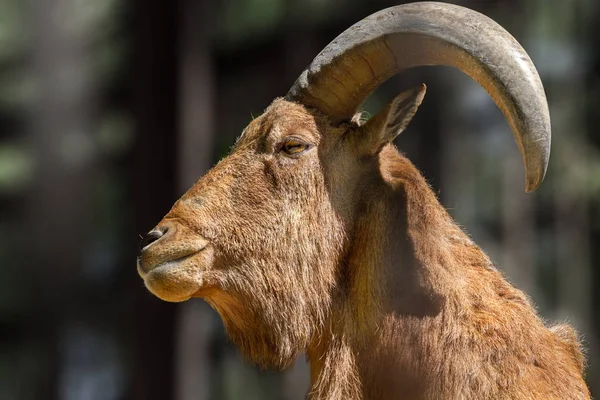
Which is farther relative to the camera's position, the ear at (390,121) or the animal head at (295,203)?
→ the ear at (390,121)

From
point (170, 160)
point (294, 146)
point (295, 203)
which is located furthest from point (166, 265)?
point (170, 160)

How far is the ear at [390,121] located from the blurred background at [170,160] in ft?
29.1

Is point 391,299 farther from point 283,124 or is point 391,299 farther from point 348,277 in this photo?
point 283,124

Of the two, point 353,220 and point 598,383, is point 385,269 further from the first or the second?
point 598,383

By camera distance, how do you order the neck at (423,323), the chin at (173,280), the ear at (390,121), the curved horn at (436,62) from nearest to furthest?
the curved horn at (436,62), the neck at (423,323), the chin at (173,280), the ear at (390,121)

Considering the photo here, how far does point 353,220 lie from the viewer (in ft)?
17.6

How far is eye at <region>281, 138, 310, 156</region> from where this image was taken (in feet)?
17.9

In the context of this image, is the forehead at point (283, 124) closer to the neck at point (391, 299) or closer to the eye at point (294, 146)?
the eye at point (294, 146)

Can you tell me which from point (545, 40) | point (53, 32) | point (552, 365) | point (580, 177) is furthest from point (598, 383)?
point (552, 365)

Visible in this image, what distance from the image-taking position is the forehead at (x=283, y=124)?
5465 mm

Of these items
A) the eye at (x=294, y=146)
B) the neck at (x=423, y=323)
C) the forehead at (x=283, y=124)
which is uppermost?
the forehead at (x=283, y=124)

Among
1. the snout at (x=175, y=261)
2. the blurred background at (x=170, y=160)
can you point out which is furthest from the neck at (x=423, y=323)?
the blurred background at (x=170, y=160)

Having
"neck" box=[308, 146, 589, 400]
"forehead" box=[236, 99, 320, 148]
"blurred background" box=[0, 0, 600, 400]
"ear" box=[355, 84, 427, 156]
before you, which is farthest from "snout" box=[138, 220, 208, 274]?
"blurred background" box=[0, 0, 600, 400]

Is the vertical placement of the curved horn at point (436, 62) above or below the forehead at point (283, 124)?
above
